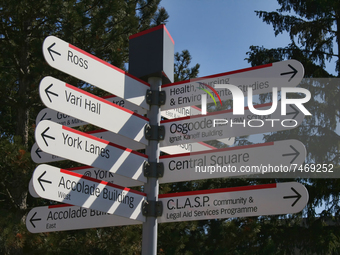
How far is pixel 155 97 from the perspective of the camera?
369 cm

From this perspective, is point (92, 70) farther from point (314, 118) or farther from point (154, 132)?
point (314, 118)

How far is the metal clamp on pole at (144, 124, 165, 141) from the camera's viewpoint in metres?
3.56

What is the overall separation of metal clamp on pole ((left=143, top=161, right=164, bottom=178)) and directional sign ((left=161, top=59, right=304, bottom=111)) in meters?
0.52

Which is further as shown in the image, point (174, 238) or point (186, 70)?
point (186, 70)

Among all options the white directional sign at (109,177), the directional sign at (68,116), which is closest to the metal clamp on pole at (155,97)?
the directional sign at (68,116)

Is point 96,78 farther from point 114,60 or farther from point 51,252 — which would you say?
point 114,60

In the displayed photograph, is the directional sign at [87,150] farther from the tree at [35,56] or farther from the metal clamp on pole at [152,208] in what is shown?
the tree at [35,56]

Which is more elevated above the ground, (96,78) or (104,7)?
(104,7)

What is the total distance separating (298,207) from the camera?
9.57ft

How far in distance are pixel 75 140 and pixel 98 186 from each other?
0.39 m

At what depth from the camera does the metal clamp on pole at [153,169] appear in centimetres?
347

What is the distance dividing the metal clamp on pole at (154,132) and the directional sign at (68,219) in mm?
704

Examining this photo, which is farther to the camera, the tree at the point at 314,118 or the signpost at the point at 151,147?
the tree at the point at 314,118

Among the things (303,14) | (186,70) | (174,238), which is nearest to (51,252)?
(174,238)
